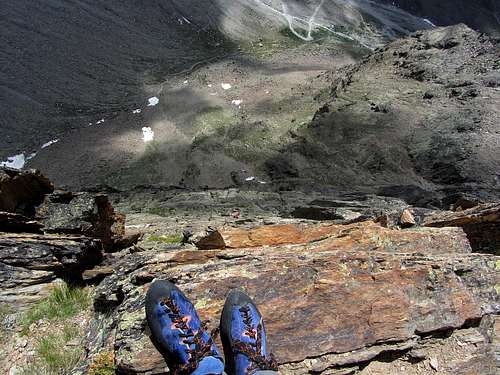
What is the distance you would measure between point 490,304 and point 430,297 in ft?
2.54

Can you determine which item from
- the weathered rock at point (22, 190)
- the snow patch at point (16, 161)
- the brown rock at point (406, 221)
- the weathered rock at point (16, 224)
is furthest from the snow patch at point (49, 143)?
the brown rock at point (406, 221)

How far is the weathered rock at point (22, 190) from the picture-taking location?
9688 mm

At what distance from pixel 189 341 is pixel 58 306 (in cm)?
227

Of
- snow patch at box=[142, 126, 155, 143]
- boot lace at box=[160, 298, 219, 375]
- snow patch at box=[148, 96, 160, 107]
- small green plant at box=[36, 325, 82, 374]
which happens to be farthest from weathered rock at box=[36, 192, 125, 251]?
snow patch at box=[148, 96, 160, 107]

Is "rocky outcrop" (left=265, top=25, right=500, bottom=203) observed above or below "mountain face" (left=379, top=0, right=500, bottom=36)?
below

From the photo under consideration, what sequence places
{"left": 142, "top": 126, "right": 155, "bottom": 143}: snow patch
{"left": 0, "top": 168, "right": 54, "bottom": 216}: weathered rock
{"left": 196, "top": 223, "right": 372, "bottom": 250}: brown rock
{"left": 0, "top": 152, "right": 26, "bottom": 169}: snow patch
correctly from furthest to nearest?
{"left": 142, "top": 126, "right": 155, "bottom": 143}: snow patch < {"left": 0, "top": 152, "right": 26, "bottom": 169}: snow patch < {"left": 0, "top": 168, "right": 54, "bottom": 216}: weathered rock < {"left": 196, "top": 223, "right": 372, "bottom": 250}: brown rock

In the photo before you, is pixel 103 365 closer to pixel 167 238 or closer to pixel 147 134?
pixel 167 238

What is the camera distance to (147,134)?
3716 centimetres

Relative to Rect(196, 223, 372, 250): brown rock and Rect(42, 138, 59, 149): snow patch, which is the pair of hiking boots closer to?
Rect(196, 223, 372, 250): brown rock

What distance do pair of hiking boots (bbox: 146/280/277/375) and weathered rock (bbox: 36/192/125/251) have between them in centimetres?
476

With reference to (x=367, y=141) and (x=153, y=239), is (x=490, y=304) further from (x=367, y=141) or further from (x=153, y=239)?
(x=367, y=141)

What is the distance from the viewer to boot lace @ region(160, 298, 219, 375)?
14.5 feet

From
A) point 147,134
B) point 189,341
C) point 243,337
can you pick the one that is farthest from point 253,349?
point 147,134

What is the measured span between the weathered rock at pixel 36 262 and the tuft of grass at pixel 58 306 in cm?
28
